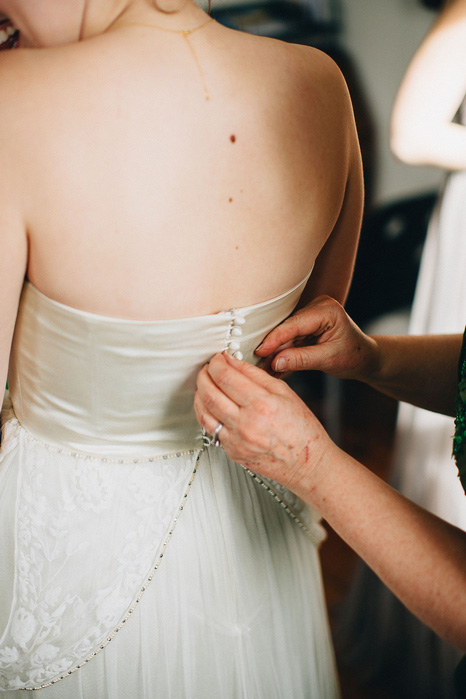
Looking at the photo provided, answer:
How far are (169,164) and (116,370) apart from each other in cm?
25

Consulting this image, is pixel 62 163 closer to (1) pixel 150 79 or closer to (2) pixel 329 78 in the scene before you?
(1) pixel 150 79

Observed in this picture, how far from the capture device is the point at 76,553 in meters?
0.73

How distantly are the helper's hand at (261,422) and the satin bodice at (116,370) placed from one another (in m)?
0.05

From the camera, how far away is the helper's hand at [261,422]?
0.66 m

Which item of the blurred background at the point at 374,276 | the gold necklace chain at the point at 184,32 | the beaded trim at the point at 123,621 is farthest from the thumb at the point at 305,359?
the blurred background at the point at 374,276

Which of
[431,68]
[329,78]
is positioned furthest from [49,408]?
[431,68]

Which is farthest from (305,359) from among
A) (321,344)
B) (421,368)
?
(421,368)

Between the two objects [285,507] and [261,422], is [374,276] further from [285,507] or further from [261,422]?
[261,422]

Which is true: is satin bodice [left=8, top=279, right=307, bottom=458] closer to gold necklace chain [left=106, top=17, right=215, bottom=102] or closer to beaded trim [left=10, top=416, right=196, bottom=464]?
beaded trim [left=10, top=416, right=196, bottom=464]

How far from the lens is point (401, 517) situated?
25.8 inches

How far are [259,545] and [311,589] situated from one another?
16 centimetres

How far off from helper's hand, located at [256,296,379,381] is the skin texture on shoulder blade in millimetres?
105

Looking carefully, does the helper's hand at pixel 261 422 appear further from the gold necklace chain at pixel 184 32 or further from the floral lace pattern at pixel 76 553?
the gold necklace chain at pixel 184 32

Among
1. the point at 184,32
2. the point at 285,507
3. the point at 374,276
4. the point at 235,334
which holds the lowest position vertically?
the point at 374,276
